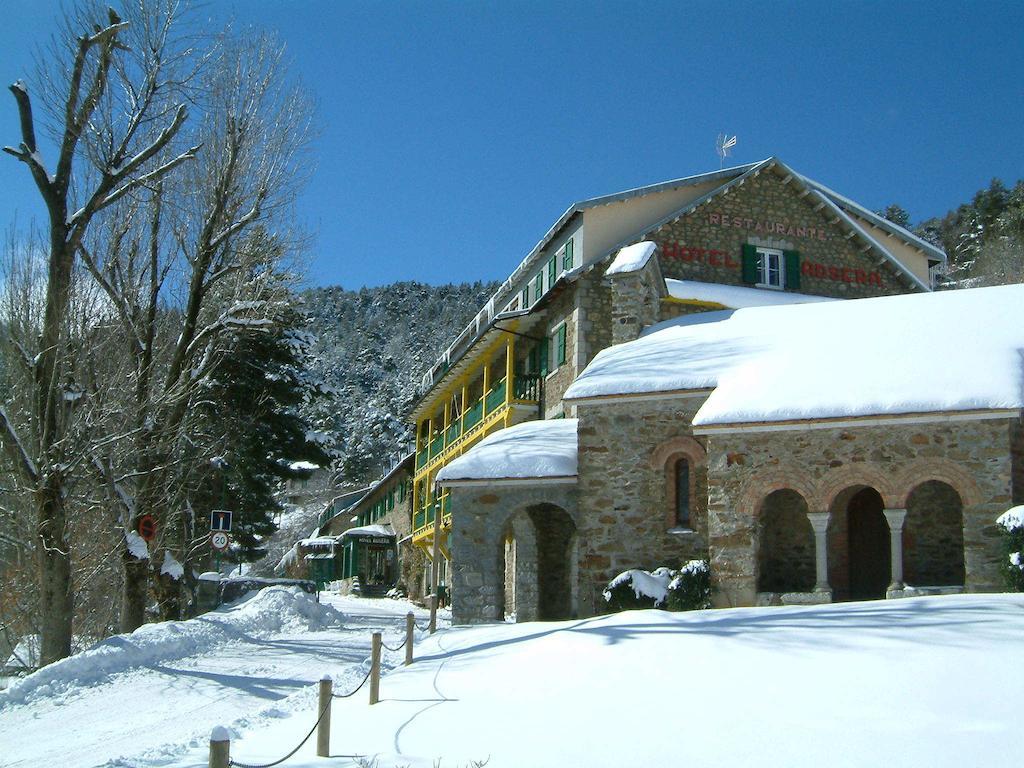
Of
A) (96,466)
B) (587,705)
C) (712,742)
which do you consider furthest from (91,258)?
(712,742)

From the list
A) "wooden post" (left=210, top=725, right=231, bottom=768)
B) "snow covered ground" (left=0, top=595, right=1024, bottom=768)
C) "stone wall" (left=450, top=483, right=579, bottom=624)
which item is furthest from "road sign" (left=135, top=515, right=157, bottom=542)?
"wooden post" (left=210, top=725, right=231, bottom=768)

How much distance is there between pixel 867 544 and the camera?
1859cm

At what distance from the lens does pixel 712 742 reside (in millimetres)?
7711

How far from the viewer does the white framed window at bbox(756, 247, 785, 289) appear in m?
29.2

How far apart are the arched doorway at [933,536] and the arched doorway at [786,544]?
1602 mm

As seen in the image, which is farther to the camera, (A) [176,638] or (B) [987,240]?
(B) [987,240]

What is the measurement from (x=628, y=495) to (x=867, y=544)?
4112 millimetres

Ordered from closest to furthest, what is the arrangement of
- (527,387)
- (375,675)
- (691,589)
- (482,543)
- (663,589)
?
1. (375,675)
2. (691,589)
3. (663,589)
4. (482,543)
5. (527,387)

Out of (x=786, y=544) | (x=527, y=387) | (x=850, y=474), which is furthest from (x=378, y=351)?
(x=850, y=474)

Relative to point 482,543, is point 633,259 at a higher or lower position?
higher

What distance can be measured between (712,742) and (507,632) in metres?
7.43

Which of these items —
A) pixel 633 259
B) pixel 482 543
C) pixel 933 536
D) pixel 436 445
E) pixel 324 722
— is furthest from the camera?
pixel 436 445

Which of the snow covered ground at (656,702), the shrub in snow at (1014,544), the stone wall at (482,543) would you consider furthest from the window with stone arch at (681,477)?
the snow covered ground at (656,702)

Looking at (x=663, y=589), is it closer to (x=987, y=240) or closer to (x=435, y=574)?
(x=435, y=574)
